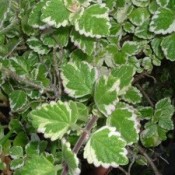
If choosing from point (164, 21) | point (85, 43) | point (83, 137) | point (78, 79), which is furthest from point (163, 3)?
point (83, 137)

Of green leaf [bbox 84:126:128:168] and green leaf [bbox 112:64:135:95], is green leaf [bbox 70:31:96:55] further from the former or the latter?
green leaf [bbox 84:126:128:168]

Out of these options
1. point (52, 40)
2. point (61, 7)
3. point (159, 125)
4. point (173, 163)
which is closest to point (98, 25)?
point (61, 7)

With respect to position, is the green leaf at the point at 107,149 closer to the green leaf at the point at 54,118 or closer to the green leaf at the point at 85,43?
the green leaf at the point at 54,118

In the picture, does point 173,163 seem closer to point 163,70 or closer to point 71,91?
point 163,70

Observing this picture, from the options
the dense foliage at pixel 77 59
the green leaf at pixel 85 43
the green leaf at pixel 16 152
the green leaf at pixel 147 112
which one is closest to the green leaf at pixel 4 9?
the dense foliage at pixel 77 59

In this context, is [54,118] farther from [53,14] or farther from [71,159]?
[53,14]
